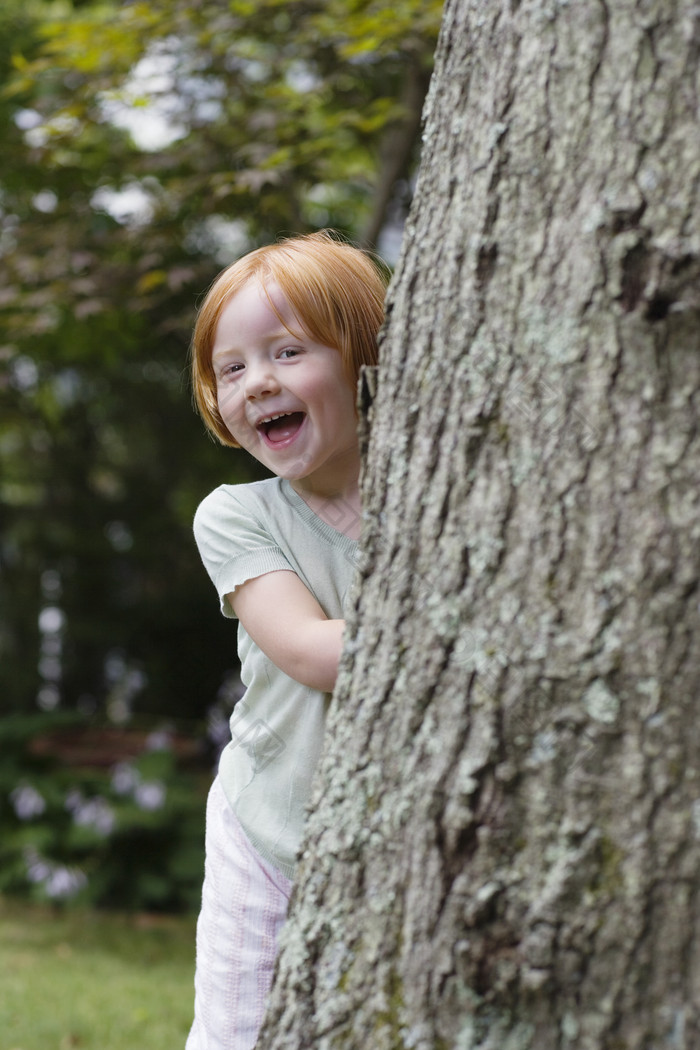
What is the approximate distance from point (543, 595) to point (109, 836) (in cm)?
484

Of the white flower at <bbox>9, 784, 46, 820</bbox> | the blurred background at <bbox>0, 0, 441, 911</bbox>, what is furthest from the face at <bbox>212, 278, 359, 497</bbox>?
the white flower at <bbox>9, 784, 46, 820</bbox>

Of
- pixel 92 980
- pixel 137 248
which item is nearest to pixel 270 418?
pixel 137 248

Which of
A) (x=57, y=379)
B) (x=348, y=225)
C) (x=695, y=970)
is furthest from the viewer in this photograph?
(x=57, y=379)

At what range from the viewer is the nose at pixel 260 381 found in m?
1.59

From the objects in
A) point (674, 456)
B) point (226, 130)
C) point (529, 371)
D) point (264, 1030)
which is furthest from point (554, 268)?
point (226, 130)

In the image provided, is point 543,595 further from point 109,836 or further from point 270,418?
point 109,836

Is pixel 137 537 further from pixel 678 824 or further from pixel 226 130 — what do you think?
pixel 678 824

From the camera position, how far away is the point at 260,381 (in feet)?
5.22

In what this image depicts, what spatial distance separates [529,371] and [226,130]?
12.3 ft

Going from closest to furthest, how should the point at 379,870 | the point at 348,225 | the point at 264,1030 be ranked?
1. the point at 379,870
2. the point at 264,1030
3. the point at 348,225

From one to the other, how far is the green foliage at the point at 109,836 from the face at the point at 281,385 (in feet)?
13.6

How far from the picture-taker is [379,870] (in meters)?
1.19

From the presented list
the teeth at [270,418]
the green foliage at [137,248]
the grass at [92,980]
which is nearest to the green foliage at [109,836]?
the grass at [92,980]

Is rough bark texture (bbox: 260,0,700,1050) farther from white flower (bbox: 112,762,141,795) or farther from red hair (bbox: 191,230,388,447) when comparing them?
white flower (bbox: 112,762,141,795)
